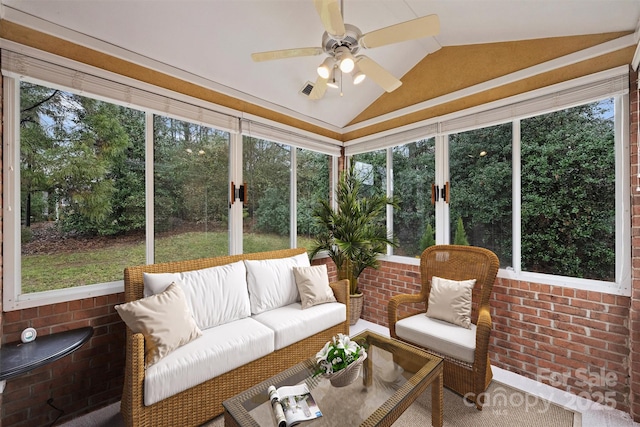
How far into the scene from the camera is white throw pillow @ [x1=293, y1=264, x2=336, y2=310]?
268 centimetres

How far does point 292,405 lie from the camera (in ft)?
4.56

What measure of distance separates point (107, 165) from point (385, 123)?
2933 mm

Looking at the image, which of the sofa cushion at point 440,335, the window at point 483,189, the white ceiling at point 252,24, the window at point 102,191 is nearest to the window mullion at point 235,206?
the window at point 102,191

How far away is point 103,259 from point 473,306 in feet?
10.7

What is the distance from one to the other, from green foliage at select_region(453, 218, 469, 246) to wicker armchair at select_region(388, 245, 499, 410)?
0.27 metres

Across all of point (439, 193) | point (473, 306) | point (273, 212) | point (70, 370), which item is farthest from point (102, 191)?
point (473, 306)

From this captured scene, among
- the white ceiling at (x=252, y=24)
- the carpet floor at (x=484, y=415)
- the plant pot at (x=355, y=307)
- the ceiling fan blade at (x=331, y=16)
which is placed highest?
the white ceiling at (x=252, y=24)

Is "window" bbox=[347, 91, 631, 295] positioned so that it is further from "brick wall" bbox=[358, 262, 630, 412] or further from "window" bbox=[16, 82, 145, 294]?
"window" bbox=[16, 82, 145, 294]

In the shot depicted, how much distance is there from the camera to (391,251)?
3.53 metres

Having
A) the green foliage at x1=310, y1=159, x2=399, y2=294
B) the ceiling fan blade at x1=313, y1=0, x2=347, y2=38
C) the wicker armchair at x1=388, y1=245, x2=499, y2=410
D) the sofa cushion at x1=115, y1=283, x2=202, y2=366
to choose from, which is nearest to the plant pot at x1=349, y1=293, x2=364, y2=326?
the green foliage at x1=310, y1=159, x2=399, y2=294

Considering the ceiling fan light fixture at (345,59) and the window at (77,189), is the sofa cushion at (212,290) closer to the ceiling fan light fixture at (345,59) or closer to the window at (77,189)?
the window at (77,189)

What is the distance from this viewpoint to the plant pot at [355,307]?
3.41m

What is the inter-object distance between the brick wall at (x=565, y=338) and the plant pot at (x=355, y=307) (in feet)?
4.69

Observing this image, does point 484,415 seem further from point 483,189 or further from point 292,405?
point 483,189
